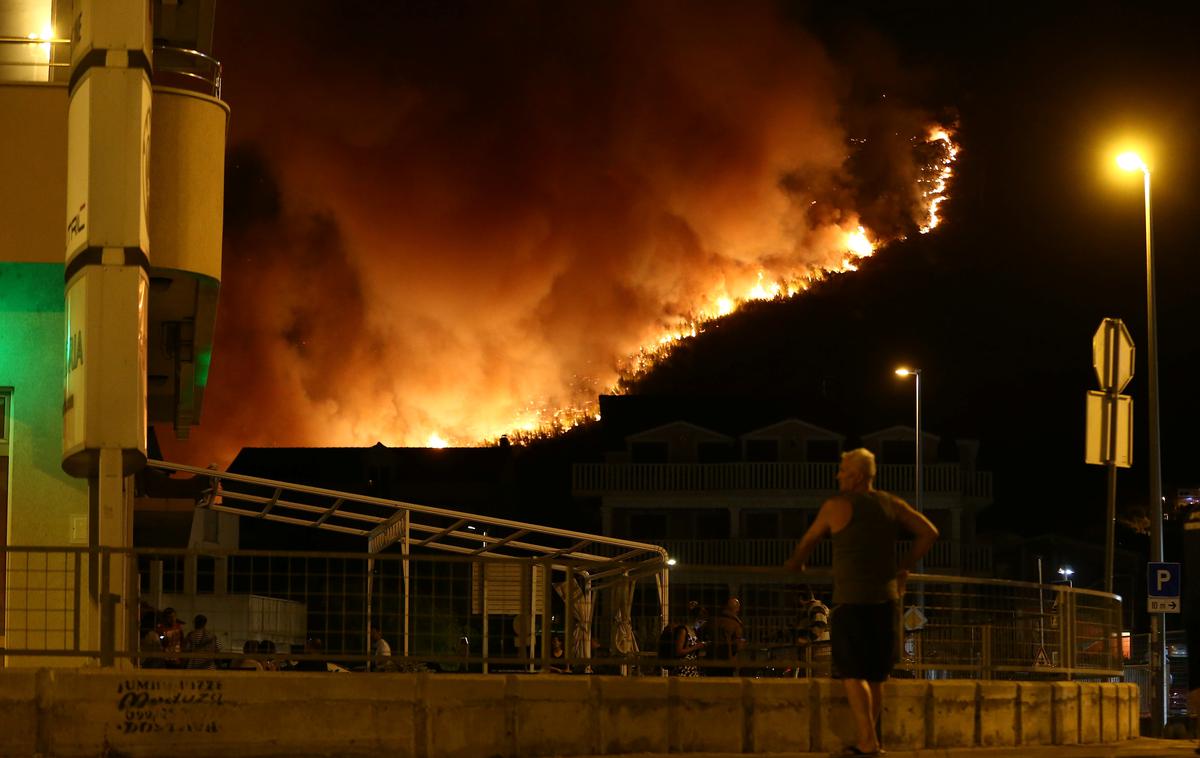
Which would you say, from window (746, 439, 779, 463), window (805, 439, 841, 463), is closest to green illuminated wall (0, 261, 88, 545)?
window (746, 439, 779, 463)

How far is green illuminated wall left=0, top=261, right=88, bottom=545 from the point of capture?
14.0m

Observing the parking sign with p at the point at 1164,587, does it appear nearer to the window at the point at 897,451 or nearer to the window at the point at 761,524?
the window at the point at 761,524

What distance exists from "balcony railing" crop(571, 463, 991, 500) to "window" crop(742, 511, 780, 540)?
1.24 m

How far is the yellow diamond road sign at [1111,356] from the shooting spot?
17094 mm

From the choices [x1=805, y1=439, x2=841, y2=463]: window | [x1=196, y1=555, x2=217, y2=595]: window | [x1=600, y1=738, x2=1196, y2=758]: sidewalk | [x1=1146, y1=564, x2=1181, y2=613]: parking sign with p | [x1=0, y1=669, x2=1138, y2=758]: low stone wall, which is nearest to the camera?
[x1=0, y1=669, x2=1138, y2=758]: low stone wall

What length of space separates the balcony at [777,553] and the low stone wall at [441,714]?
4951cm

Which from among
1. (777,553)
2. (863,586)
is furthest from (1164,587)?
(777,553)

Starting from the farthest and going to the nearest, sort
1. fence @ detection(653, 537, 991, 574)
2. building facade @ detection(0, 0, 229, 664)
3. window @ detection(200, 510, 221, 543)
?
fence @ detection(653, 537, 991, 574)
window @ detection(200, 510, 221, 543)
building facade @ detection(0, 0, 229, 664)

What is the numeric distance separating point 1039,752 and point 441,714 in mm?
4389

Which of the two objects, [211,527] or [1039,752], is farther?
[211,527]

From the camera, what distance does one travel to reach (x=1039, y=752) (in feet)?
39.7

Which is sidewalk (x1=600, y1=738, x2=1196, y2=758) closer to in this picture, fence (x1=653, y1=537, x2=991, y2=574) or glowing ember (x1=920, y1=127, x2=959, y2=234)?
fence (x1=653, y1=537, x2=991, y2=574)

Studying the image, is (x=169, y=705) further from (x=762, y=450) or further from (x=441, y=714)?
(x=762, y=450)

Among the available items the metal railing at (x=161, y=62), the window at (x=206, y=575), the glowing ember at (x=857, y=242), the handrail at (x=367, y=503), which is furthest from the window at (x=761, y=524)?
the window at (x=206, y=575)
